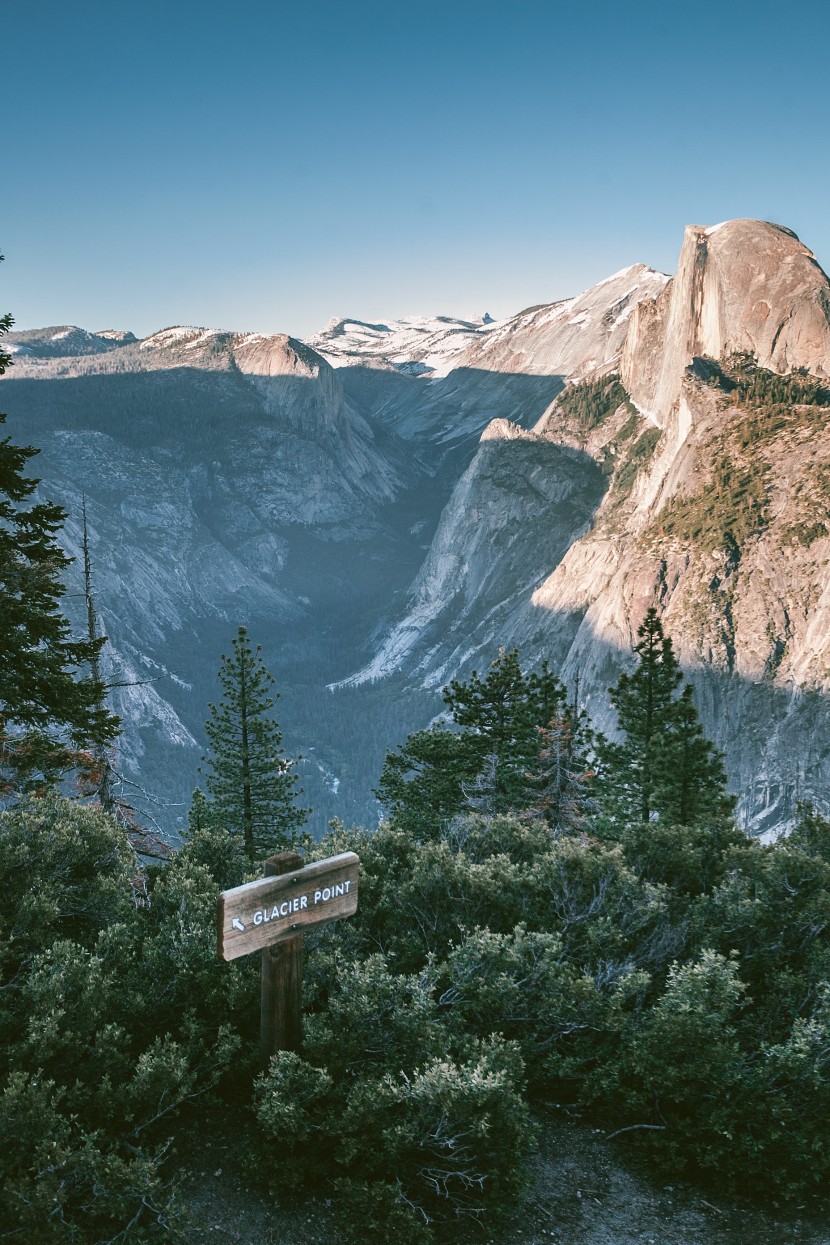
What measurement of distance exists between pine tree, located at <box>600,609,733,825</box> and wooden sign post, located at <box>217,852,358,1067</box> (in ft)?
60.4

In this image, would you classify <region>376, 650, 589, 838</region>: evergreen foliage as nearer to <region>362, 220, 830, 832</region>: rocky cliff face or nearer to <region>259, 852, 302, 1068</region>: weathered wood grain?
<region>362, 220, 830, 832</region>: rocky cliff face

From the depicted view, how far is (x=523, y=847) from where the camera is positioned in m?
14.1

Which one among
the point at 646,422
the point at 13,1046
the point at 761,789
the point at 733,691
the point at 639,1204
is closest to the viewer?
the point at 13,1046

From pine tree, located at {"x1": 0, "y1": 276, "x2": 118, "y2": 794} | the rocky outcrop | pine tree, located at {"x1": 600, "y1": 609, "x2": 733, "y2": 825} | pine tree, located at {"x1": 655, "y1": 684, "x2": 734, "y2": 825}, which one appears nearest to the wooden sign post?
pine tree, located at {"x1": 0, "y1": 276, "x2": 118, "y2": 794}

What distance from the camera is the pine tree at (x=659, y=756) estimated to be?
25.5 metres

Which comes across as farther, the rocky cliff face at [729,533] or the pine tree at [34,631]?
the rocky cliff face at [729,533]

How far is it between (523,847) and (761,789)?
5036cm

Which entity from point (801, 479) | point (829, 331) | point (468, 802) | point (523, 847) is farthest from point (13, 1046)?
point (829, 331)

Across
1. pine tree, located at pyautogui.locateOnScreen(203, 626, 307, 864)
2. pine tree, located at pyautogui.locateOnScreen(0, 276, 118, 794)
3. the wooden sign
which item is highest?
pine tree, located at pyautogui.locateOnScreen(0, 276, 118, 794)

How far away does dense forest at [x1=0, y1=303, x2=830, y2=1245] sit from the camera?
23.5 feet

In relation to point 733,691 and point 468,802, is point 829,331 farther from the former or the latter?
point 468,802

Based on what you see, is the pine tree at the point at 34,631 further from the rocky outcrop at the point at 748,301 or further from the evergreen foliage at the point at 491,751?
the rocky outcrop at the point at 748,301

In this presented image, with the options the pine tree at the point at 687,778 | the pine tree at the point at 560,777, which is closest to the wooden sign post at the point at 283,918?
the pine tree at the point at 560,777

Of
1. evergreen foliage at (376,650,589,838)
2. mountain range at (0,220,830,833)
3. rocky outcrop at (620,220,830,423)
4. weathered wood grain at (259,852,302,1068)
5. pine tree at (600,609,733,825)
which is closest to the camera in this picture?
weathered wood grain at (259,852,302,1068)
